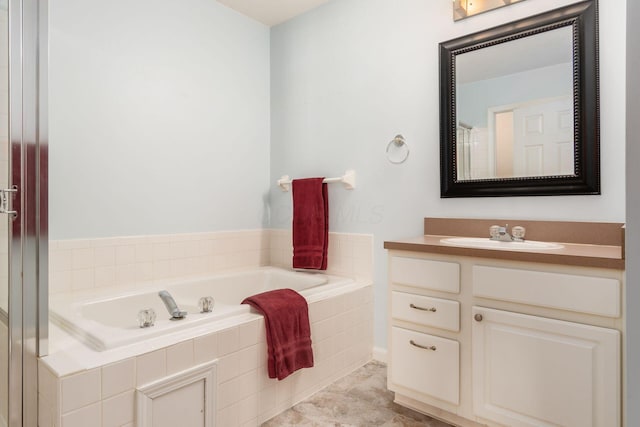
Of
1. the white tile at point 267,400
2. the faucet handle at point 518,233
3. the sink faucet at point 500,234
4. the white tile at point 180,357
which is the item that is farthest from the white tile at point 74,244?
the faucet handle at point 518,233

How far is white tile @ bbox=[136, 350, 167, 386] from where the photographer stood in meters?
1.33

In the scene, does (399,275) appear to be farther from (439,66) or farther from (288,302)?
(439,66)

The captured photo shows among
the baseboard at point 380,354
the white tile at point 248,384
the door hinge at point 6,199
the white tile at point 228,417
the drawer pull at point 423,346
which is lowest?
the baseboard at point 380,354

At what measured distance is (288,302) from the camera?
6.24ft

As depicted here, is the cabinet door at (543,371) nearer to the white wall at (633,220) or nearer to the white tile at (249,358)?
the white tile at (249,358)

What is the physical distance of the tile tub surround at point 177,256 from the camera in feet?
6.75

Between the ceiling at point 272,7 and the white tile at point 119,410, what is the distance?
2597 millimetres

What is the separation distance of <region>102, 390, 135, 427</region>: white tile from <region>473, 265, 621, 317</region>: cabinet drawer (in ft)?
4.50

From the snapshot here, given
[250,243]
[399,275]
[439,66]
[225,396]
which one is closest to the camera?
[225,396]

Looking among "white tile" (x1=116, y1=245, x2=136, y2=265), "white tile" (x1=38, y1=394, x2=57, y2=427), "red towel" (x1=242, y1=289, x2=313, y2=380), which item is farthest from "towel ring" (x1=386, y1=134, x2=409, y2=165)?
"white tile" (x1=38, y1=394, x2=57, y2=427)

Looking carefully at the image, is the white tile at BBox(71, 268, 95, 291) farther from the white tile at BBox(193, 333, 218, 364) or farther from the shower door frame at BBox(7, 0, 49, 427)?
the white tile at BBox(193, 333, 218, 364)

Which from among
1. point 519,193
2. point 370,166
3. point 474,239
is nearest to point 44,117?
point 370,166

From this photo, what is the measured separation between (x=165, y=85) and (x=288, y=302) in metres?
Result: 1.61

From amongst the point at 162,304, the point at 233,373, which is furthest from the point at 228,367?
the point at 162,304
